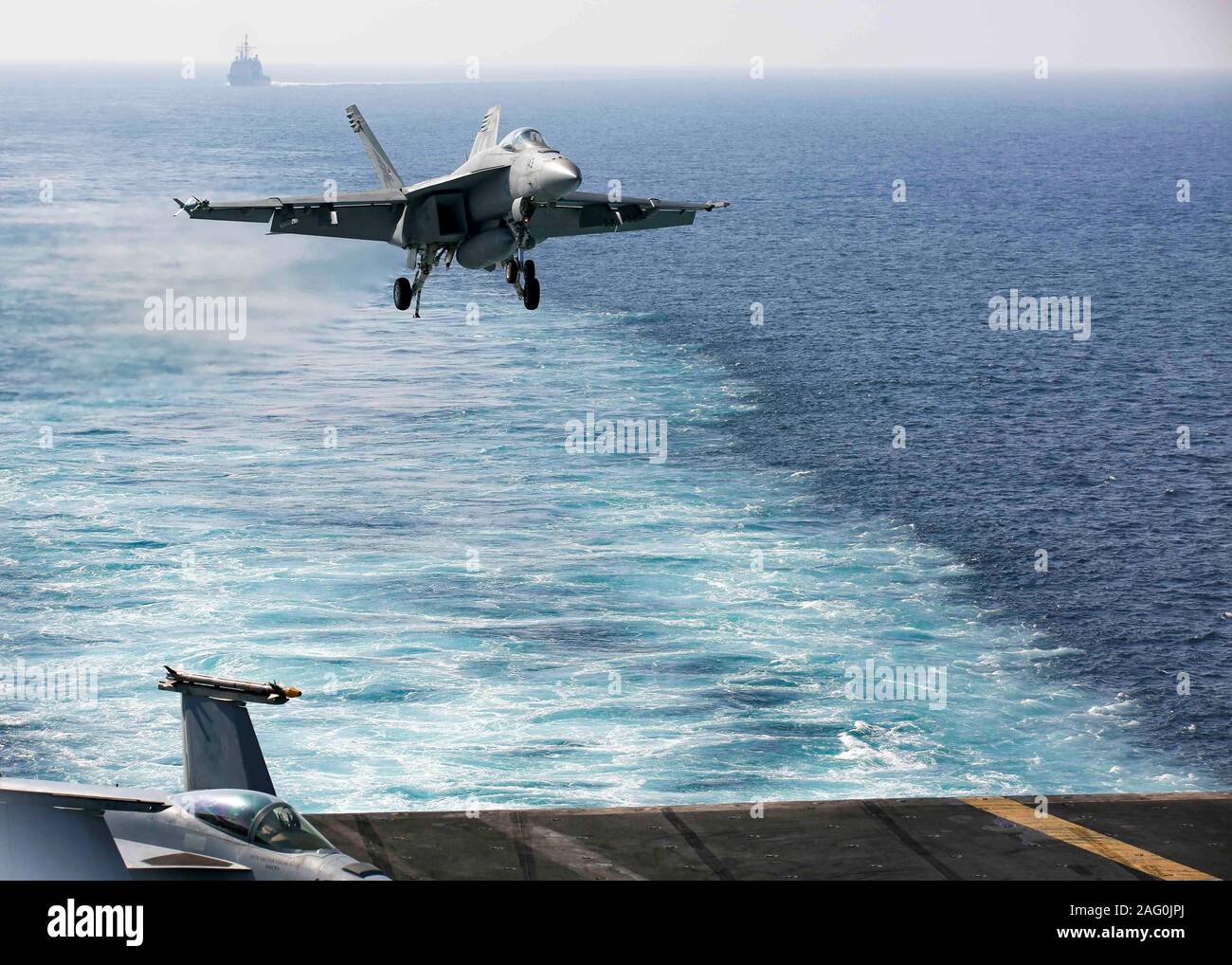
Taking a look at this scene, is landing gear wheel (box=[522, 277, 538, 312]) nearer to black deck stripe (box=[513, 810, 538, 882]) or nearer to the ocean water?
black deck stripe (box=[513, 810, 538, 882])

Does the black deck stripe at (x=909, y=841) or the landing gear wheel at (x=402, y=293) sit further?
the black deck stripe at (x=909, y=841)

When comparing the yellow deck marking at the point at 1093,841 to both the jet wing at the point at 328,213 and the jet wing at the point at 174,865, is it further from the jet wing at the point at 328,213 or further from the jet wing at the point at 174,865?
the jet wing at the point at 174,865

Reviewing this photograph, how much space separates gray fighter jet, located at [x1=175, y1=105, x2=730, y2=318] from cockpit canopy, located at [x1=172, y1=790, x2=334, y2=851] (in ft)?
55.6

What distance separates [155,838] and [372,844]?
18.2 m

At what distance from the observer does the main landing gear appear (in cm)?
4381

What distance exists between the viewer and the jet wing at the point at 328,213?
4700 centimetres

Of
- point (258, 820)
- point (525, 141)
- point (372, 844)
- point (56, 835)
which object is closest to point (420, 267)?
point (525, 141)

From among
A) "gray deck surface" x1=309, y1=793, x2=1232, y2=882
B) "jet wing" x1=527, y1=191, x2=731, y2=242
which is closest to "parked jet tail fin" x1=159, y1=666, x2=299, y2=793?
"gray deck surface" x1=309, y1=793, x2=1232, y2=882

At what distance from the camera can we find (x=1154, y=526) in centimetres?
10988

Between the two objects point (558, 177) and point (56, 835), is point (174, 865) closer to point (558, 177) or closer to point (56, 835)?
point (56, 835)

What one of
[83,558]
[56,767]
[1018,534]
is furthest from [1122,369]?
[56,767]

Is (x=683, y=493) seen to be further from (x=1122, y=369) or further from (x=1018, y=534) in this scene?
(x=1122, y=369)

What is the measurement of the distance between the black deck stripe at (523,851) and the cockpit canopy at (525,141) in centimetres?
2238

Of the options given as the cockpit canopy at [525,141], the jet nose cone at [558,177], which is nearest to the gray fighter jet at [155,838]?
the jet nose cone at [558,177]
